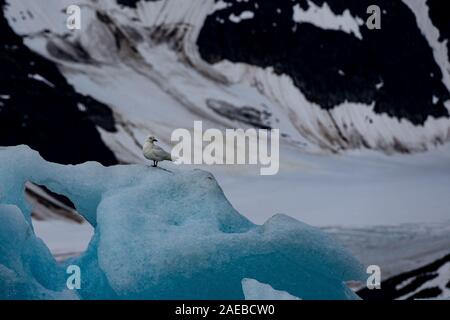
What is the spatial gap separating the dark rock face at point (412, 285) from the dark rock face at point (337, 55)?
3.65ft

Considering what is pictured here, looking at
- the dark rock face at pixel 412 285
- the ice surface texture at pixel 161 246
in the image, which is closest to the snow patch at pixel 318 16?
the dark rock face at pixel 412 285

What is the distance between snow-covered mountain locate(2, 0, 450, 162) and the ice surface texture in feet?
4.64

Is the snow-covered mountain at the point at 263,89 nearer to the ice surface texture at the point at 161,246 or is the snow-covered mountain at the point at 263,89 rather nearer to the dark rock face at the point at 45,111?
the dark rock face at the point at 45,111

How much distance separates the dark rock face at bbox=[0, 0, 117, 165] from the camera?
489 cm

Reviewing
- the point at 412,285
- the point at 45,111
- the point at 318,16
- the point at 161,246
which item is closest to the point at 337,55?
the point at 318,16

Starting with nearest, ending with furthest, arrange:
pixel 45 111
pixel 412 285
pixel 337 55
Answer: pixel 412 285 → pixel 45 111 → pixel 337 55

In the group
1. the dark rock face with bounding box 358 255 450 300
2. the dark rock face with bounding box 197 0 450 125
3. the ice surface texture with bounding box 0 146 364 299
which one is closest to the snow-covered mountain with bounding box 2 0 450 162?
the dark rock face with bounding box 197 0 450 125

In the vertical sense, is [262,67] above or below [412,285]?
above

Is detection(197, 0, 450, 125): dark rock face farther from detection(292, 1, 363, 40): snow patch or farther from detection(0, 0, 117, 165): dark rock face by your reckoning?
detection(0, 0, 117, 165): dark rock face

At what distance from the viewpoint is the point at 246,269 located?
11.6ft

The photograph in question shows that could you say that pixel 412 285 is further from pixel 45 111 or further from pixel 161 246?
pixel 45 111

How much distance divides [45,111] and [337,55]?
198cm

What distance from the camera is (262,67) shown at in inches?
215

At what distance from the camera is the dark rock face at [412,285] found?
466 centimetres
